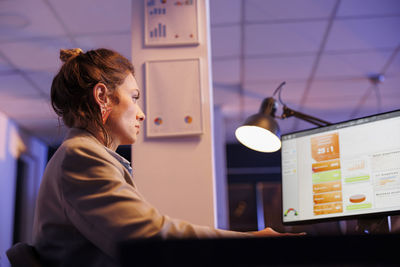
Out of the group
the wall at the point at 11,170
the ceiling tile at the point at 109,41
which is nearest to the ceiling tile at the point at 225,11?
the ceiling tile at the point at 109,41

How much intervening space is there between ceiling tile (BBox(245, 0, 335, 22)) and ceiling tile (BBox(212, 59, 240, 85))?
806 millimetres

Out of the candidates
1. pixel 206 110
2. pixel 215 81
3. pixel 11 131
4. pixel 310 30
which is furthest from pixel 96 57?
pixel 11 131

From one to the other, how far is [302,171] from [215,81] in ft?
9.96

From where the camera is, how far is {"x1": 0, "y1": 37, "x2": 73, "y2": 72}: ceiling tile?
12.2 ft

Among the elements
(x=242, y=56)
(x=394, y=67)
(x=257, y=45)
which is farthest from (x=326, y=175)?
(x=394, y=67)

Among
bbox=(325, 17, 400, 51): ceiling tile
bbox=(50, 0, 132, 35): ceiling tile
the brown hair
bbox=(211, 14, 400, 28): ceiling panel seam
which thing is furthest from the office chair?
bbox=(325, 17, 400, 51): ceiling tile

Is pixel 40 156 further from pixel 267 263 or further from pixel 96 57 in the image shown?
pixel 267 263

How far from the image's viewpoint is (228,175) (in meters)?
7.23

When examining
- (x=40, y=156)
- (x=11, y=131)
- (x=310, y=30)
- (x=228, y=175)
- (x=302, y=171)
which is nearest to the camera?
(x=302, y=171)

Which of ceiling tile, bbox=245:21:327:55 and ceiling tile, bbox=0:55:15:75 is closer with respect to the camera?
ceiling tile, bbox=245:21:327:55

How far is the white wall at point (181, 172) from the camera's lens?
2.06 meters

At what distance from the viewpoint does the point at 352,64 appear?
14.1ft

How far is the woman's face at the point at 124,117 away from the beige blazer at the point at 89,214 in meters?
0.22

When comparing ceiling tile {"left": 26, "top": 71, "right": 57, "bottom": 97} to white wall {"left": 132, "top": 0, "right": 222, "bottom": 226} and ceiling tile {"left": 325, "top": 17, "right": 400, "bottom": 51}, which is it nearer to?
white wall {"left": 132, "top": 0, "right": 222, "bottom": 226}
